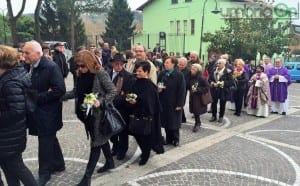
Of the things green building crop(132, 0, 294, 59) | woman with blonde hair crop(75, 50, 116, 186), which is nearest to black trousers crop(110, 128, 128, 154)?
woman with blonde hair crop(75, 50, 116, 186)

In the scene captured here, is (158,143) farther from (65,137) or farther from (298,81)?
(298,81)

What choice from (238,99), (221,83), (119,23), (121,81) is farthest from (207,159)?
(119,23)

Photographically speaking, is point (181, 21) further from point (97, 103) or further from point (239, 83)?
point (97, 103)

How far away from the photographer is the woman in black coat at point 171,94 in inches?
282

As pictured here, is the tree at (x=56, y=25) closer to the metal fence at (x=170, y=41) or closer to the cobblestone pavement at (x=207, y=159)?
the metal fence at (x=170, y=41)

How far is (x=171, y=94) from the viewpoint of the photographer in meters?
7.17

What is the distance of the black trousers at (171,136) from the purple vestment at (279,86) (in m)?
5.68

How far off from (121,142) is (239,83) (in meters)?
5.87

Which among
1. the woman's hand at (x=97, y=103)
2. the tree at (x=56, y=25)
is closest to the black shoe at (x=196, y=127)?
the woman's hand at (x=97, y=103)

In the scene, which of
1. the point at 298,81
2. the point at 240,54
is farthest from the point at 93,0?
the point at 298,81

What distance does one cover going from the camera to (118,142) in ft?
22.4

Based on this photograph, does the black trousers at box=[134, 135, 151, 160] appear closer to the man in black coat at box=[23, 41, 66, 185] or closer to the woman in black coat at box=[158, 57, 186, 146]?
the woman in black coat at box=[158, 57, 186, 146]

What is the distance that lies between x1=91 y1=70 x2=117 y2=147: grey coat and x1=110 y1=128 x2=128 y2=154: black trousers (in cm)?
136

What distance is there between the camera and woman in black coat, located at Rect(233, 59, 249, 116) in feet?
37.1
